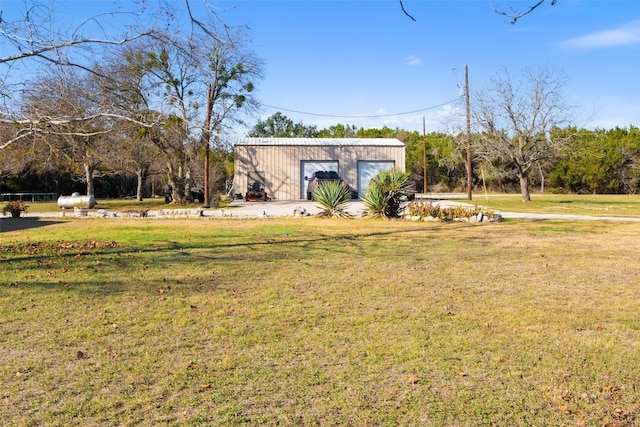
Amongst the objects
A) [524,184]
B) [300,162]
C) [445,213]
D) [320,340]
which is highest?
[300,162]

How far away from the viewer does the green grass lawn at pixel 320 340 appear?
10.8ft

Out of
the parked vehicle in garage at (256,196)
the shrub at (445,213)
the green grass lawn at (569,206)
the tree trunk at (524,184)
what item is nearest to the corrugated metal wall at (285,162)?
the parked vehicle in garage at (256,196)

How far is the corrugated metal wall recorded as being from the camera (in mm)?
36125

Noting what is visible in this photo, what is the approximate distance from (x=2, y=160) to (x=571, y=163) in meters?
47.0

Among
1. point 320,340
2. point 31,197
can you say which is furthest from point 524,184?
point 31,197

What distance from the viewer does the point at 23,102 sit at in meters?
9.65

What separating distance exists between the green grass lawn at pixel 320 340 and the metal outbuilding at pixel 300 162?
26.5m

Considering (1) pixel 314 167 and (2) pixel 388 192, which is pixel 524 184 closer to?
(1) pixel 314 167

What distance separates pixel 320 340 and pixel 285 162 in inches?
1262

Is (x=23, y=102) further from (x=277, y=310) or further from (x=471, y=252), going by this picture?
(x=471, y=252)

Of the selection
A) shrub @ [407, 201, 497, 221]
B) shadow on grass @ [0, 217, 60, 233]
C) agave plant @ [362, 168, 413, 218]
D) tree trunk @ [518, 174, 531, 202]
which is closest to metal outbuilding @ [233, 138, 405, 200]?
tree trunk @ [518, 174, 531, 202]

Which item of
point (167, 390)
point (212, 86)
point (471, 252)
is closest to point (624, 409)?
point (167, 390)

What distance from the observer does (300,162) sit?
3644 centimetres

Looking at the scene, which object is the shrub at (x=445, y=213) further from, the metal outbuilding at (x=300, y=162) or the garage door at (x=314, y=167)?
the garage door at (x=314, y=167)
